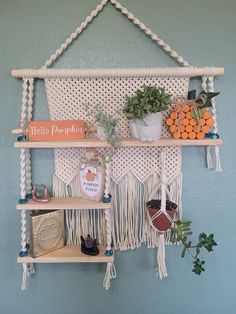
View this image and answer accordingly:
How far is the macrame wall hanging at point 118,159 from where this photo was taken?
2.98 feet

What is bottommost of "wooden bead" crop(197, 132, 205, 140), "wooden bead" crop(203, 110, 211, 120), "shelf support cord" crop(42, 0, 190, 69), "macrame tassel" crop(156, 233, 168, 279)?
"macrame tassel" crop(156, 233, 168, 279)

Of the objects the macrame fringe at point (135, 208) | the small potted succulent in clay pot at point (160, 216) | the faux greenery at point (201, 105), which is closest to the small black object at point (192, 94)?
the faux greenery at point (201, 105)

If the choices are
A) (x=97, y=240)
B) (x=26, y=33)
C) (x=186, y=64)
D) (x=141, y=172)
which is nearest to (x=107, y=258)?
(x=97, y=240)

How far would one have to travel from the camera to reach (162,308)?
1062mm

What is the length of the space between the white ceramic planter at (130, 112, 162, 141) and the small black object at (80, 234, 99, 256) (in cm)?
40

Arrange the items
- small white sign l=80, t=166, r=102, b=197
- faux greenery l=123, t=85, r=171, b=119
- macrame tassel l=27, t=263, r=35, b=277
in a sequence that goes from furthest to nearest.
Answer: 1. macrame tassel l=27, t=263, r=35, b=277
2. small white sign l=80, t=166, r=102, b=197
3. faux greenery l=123, t=85, r=171, b=119

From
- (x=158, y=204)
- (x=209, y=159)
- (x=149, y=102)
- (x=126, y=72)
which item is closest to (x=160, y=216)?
(x=158, y=204)

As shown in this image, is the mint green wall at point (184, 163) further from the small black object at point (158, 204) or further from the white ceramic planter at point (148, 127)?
the white ceramic planter at point (148, 127)

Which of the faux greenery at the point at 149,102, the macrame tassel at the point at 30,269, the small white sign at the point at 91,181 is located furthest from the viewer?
the macrame tassel at the point at 30,269

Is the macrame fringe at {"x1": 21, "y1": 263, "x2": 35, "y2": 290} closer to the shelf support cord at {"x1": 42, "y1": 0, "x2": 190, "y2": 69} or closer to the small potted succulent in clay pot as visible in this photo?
the small potted succulent in clay pot

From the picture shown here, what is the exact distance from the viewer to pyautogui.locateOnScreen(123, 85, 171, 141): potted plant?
79cm

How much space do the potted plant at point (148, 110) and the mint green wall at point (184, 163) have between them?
202mm

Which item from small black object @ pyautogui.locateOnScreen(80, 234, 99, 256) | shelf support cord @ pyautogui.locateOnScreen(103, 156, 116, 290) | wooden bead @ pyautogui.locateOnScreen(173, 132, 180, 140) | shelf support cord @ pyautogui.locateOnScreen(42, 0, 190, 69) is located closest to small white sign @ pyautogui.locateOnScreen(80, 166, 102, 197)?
shelf support cord @ pyautogui.locateOnScreen(103, 156, 116, 290)

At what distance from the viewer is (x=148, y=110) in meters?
0.79
